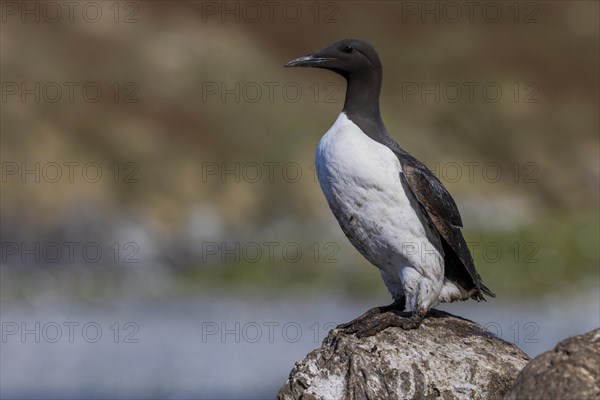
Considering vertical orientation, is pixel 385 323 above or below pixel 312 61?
below

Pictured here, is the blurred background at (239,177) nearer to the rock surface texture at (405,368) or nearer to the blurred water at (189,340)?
the blurred water at (189,340)

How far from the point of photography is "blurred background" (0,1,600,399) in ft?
100.0

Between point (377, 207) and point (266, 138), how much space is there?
4019 centimetres

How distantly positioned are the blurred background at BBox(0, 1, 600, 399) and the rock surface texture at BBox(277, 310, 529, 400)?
12.8 metres

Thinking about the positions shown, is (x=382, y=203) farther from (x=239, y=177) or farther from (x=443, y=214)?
(x=239, y=177)

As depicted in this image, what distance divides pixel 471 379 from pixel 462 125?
5030 centimetres

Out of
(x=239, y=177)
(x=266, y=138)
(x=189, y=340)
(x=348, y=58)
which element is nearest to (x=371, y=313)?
(x=348, y=58)

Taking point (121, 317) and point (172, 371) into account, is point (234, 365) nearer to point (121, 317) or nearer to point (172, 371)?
point (172, 371)

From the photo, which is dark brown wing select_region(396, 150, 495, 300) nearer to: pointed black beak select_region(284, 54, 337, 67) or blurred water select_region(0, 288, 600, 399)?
pointed black beak select_region(284, 54, 337, 67)

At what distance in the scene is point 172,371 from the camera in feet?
86.3

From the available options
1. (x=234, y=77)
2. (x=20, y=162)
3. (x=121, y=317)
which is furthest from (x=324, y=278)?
(x=234, y=77)

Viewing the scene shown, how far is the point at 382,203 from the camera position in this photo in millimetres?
11586

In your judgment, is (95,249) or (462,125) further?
(462,125)

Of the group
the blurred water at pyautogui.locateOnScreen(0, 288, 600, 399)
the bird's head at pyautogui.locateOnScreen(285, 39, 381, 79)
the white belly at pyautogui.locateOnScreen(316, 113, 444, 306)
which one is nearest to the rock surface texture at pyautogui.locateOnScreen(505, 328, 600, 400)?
the white belly at pyautogui.locateOnScreen(316, 113, 444, 306)
